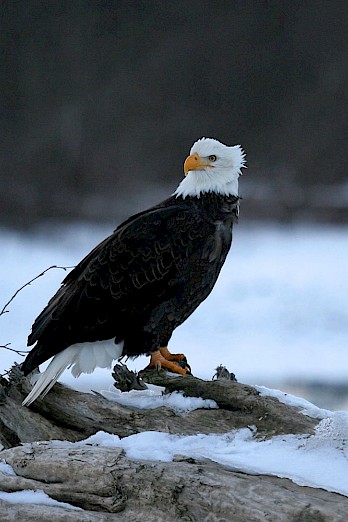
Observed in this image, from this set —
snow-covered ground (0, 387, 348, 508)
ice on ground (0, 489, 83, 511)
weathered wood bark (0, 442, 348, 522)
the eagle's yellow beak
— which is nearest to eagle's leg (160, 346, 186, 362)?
the eagle's yellow beak

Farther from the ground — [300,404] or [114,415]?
[300,404]

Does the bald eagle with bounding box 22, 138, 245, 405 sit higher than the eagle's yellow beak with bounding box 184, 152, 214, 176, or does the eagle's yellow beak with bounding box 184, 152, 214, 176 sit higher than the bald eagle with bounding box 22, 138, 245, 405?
the eagle's yellow beak with bounding box 184, 152, 214, 176

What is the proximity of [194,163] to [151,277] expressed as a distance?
1.80ft

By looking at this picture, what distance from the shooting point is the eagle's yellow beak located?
526cm

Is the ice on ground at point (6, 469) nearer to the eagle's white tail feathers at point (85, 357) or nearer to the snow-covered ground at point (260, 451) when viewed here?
the snow-covered ground at point (260, 451)

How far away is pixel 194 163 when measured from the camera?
17.3ft

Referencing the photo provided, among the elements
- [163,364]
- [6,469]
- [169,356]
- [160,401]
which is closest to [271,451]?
[160,401]

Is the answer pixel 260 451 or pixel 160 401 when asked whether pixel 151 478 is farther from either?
pixel 160 401

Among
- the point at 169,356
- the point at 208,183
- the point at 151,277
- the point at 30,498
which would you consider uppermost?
the point at 208,183

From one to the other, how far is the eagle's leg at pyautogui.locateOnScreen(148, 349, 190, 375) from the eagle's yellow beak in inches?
31.5

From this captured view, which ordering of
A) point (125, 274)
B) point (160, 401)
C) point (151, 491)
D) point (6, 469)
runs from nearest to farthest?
point (151, 491) < point (6, 469) < point (160, 401) < point (125, 274)

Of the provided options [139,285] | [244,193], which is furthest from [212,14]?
[139,285]

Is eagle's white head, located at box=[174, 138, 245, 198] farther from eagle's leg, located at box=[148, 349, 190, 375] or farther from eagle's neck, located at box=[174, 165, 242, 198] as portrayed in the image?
eagle's leg, located at box=[148, 349, 190, 375]

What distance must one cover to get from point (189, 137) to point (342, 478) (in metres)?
19.5
